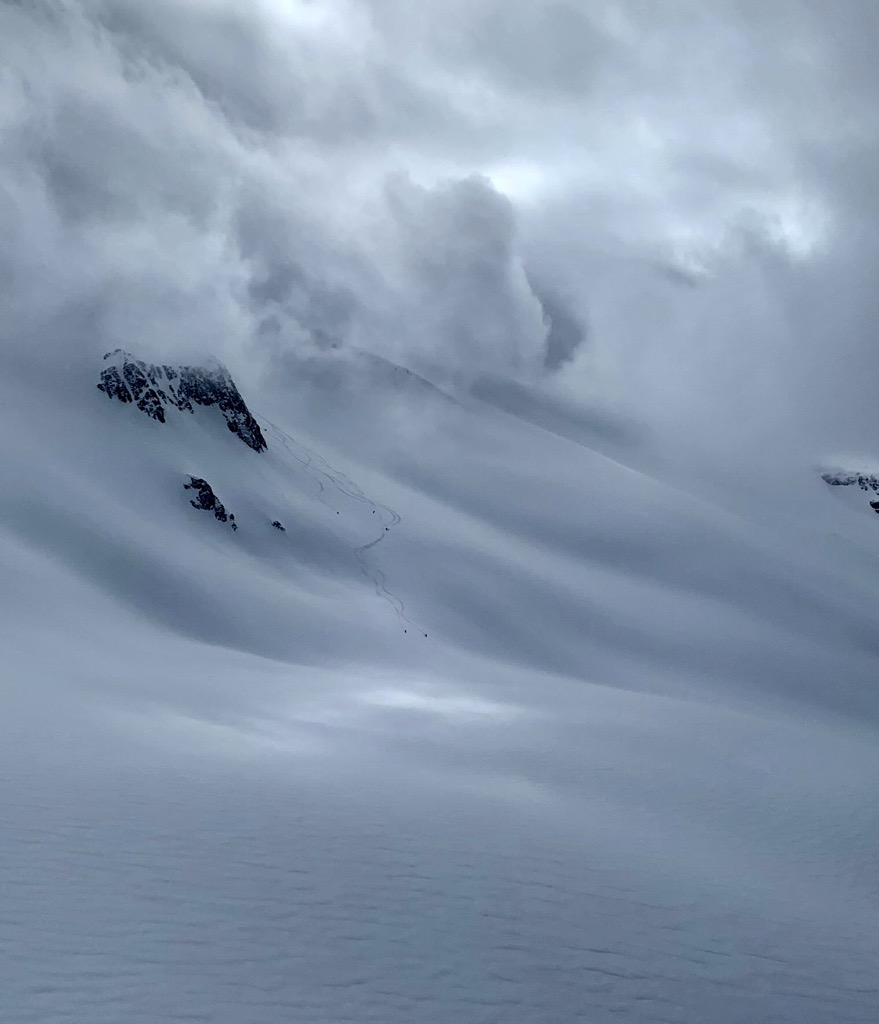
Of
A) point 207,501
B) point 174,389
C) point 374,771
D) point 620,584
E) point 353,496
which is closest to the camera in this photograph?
point 374,771

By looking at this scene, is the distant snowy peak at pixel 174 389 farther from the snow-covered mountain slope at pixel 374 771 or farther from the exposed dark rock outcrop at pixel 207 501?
the exposed dark rock outcrop at pixel 207 501

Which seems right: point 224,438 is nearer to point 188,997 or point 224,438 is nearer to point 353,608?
point 353,608

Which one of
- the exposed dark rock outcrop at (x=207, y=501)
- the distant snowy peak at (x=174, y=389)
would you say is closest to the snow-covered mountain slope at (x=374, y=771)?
the exposed dark rock outcrop at (x=207, y=501)

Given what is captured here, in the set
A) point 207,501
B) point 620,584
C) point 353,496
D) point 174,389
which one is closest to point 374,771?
point 207,501

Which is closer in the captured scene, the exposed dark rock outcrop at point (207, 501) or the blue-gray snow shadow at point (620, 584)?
the blue-gray snow shadow at point (620, 584)

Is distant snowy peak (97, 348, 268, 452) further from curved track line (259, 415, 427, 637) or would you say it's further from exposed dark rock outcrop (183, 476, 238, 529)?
exposed dark rock outcrop (183, 476, 238, 529)

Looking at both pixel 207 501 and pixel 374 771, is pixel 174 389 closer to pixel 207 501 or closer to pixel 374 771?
pixel 207 501

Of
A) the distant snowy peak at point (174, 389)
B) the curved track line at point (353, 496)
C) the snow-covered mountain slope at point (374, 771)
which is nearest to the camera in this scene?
the snow-covered mountain slope at point (374, 771)

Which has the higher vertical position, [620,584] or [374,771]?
[620,584]
